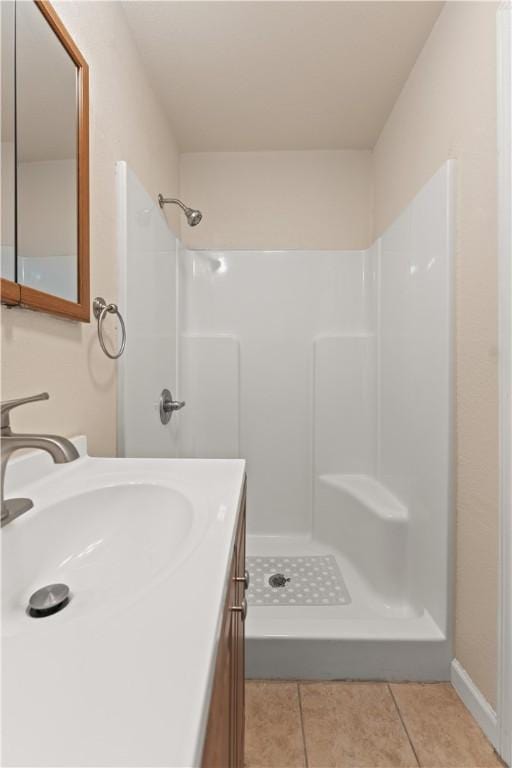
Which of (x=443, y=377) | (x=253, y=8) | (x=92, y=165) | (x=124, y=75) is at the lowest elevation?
(x=443, y=377)

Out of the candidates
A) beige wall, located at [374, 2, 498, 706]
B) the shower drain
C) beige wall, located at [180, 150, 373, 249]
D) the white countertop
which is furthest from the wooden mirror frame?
the shower drain

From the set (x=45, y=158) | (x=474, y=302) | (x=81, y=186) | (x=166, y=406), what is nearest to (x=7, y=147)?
(x=45, y=158)

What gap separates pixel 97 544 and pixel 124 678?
0.45 meters

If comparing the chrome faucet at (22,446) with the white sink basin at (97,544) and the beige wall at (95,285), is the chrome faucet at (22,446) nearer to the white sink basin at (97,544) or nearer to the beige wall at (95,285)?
the white sink basin at (97,544)

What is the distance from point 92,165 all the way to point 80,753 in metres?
1.26

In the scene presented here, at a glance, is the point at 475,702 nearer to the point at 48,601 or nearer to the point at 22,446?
the point at 48,601

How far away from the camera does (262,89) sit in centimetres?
174

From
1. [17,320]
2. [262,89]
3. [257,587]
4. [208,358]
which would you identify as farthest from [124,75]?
[257,587]

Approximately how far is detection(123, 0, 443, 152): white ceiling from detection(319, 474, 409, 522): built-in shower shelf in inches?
71.8

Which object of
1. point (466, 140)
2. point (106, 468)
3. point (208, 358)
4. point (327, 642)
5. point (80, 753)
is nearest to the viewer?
point (80, 753)

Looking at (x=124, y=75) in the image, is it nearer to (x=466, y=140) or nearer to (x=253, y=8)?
(x=253, y=8)

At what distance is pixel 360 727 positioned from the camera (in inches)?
46.5

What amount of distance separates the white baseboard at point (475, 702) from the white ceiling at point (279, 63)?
221cm

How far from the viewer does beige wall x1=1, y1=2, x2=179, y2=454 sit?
0.82 m
